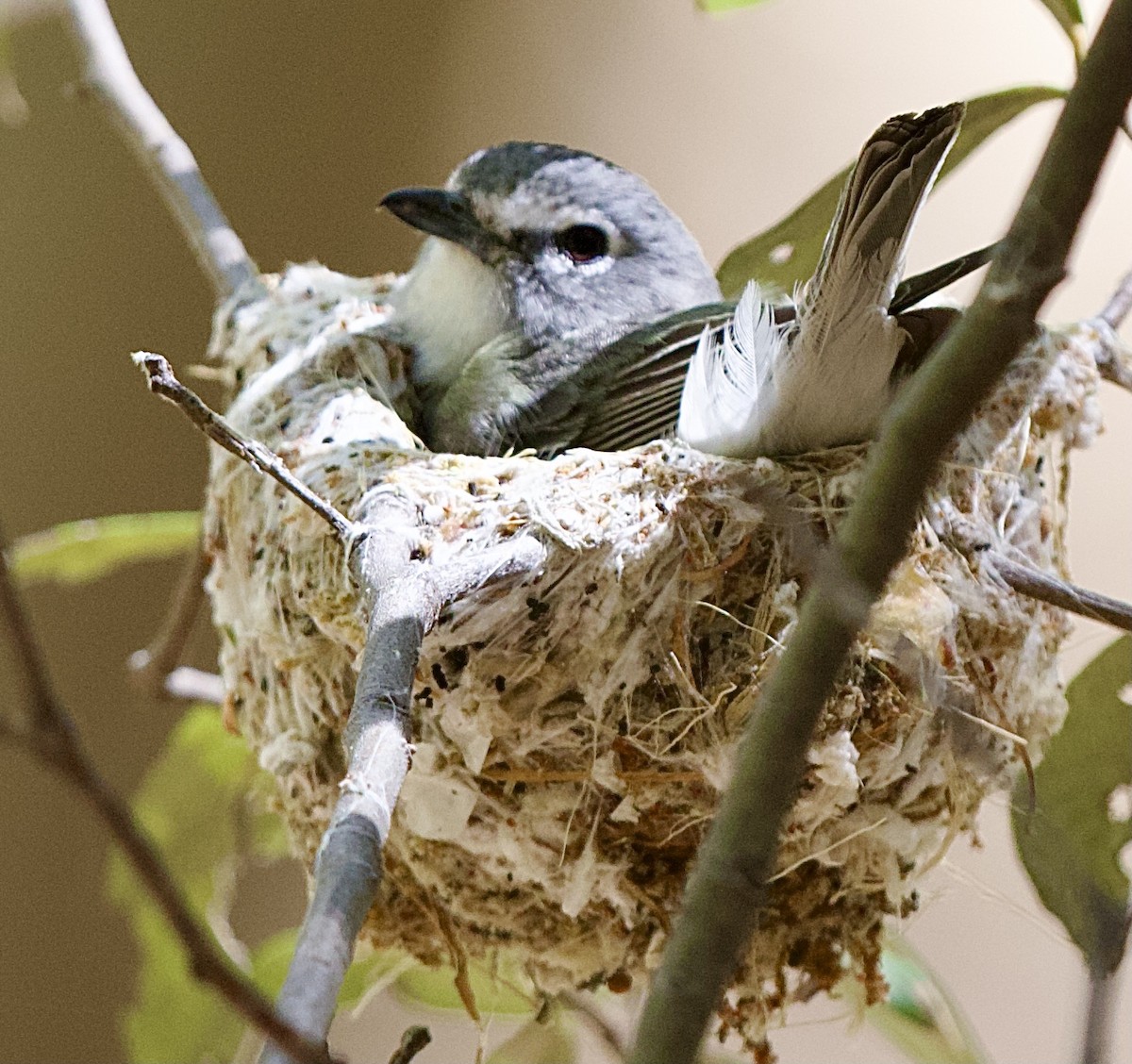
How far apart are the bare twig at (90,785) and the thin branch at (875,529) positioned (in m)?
0.28

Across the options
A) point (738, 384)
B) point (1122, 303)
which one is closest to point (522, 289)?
point (738, 384)

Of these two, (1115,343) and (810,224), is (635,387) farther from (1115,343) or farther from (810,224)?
(1115,343)

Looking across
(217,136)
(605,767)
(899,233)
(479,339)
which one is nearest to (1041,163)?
(899,233)

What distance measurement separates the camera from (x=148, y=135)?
2146mm

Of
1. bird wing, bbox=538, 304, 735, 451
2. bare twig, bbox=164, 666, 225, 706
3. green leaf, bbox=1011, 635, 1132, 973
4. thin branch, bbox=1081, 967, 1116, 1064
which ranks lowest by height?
bare twig, bbox=164, 666, 225, 706

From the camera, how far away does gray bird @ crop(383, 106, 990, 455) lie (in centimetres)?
166

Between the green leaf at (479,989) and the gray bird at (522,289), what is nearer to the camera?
the green leaf at (479,989)

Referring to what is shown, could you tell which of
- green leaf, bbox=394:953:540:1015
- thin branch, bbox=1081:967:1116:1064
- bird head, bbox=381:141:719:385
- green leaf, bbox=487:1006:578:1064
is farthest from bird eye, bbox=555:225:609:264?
thin branch, bbox=1081:967:1116:1064

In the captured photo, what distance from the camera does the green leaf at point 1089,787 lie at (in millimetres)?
1671

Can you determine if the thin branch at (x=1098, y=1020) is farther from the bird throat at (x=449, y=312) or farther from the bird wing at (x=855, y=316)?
the bird throat at (x=449, y=312)

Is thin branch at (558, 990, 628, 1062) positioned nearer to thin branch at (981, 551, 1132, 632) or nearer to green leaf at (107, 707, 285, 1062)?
green leaf at (107, 707, 285, 1062)

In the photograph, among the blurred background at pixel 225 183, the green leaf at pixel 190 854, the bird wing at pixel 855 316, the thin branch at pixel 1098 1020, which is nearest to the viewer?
the thin branch at pixel 1098 1020

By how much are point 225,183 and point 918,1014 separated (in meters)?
2.79

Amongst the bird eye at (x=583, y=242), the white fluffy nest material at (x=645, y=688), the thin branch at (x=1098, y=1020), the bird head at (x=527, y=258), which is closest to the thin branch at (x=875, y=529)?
the thin branch at (x=1098, y=1020)
